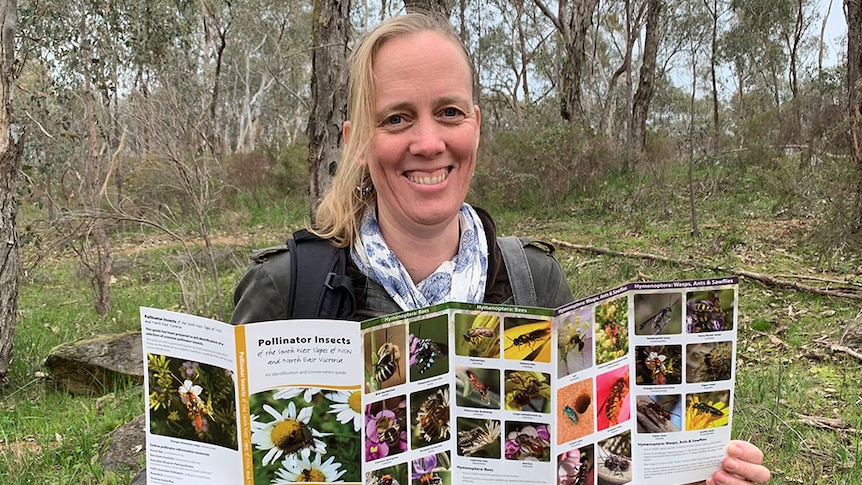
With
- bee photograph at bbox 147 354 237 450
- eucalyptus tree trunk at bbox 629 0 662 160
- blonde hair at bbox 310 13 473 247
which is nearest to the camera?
bee photograph at bbox 147 354 237 450

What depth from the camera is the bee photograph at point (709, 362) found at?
47.3 inches

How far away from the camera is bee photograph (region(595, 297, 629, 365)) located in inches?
46.3

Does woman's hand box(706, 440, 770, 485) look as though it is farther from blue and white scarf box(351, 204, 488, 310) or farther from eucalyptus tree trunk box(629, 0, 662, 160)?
eucalyptus tree trunk box(629, 0, 662, 160)

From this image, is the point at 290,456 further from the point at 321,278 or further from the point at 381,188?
the point at 381,188

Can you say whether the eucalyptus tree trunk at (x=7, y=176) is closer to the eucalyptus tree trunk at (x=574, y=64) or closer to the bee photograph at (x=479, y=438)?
the bee photograph at (x=479, y=438)

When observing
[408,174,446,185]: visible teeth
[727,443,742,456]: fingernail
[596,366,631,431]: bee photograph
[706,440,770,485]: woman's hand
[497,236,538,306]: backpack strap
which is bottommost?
[706,440,770,485]: woman's hand

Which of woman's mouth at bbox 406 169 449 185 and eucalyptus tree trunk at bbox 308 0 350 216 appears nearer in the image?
woman's mouth at bbox 406 169 449 185

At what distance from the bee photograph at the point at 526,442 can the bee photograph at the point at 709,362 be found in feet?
0.96

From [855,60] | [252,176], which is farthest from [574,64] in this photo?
[252,176]

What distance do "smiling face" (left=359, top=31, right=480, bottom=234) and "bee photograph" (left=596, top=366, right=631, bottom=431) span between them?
535mm

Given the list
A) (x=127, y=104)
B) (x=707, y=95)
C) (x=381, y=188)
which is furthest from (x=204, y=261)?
(x=707, y=95)

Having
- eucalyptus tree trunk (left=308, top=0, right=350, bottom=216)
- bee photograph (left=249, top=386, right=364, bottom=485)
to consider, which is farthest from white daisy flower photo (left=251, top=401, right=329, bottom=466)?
eucalyptus tree trunk (left=308, top=0, right=350, bottom=216)

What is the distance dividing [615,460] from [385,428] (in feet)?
1.46

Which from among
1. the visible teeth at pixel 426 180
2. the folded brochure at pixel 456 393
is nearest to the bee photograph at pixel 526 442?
the folded brochure at pixel 456 393
